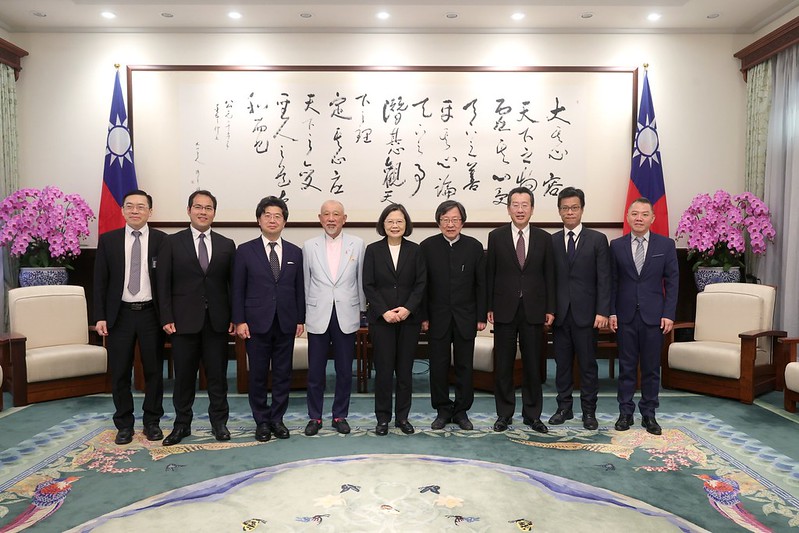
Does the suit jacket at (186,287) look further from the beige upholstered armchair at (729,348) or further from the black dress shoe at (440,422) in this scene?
the beige upholstered armchair at (729,348)

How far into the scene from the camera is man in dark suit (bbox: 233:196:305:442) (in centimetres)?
342

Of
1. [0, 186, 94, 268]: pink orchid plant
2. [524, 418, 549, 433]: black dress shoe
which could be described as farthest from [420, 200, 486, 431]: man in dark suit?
[0, 186, 94, 268]: pink orchid plant

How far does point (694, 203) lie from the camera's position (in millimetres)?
5562

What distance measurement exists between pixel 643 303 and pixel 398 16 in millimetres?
3744

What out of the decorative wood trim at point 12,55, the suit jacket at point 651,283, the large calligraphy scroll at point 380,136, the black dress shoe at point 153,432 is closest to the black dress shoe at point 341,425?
the black dress shoe at point 153,432

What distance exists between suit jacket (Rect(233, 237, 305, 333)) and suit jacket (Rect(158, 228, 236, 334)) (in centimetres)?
13

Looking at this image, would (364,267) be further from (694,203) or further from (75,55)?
(75,55)

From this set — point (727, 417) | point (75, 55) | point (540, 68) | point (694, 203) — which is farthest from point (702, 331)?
A: point (75, 55)

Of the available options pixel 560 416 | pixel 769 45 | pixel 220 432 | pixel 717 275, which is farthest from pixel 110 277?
pixel 769 45

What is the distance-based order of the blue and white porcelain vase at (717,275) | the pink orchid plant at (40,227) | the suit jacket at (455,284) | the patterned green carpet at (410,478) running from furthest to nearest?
the blue and white porcelain vase at (717,275) → the pink orchid plant at (40,227) → the suit jacket at (455,284) → the patterned green carpet at (410,478)

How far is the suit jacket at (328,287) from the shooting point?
350cm

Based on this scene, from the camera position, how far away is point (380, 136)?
5871 millimetres

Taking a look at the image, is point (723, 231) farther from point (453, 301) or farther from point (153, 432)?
point (153, 432)

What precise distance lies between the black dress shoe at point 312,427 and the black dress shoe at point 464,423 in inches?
36.7
